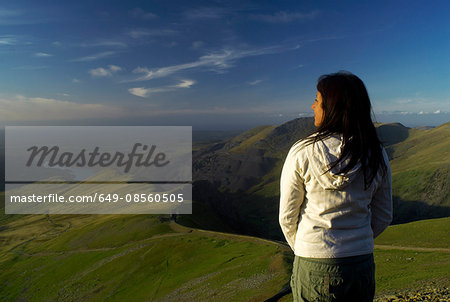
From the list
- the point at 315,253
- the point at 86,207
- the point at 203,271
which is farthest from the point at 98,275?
the point at 86,207

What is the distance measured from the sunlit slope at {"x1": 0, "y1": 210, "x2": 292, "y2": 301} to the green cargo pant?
2821 cm

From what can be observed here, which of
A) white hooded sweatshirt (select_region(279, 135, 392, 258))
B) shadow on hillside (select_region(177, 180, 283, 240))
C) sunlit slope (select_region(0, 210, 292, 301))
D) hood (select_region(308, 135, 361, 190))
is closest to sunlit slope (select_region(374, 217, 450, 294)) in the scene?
sunlit slope (select_region(0, 210, 292, 301))

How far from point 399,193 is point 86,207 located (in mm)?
190512

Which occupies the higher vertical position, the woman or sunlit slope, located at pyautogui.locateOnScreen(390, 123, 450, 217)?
the woman

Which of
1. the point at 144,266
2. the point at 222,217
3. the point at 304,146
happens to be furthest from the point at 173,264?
the point at 222,217

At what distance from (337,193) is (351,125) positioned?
1044mm

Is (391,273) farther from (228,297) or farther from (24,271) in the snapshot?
(24,271)

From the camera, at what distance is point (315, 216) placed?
4176 millimetres

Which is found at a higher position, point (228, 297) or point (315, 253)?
point (315, 253)

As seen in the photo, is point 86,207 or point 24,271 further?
point 86,207

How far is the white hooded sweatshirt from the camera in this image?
400 cm

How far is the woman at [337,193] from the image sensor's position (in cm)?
401

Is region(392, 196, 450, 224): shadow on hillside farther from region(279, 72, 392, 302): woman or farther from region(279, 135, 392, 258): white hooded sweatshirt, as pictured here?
region(279, 135, 392, 258): white hooded sweatshirt

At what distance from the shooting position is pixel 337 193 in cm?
406
